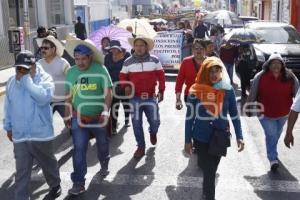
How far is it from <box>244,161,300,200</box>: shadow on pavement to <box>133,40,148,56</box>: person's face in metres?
2.20

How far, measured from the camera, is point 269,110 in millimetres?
6234

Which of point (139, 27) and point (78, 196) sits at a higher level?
point (139, 27)

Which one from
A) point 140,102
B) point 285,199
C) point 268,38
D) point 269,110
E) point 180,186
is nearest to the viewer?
point 285,199

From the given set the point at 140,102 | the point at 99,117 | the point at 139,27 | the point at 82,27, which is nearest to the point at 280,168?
the point at 140,102

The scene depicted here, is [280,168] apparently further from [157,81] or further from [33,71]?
[33,71]

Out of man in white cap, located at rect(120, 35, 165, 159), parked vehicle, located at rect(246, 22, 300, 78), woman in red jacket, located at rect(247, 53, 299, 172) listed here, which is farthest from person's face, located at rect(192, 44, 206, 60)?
parked vehicle, located at rect(246, 22, 300, 78)

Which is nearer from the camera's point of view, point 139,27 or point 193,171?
point 193,171

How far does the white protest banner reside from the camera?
51.2 ft

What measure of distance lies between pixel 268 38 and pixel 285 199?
9.53 metres

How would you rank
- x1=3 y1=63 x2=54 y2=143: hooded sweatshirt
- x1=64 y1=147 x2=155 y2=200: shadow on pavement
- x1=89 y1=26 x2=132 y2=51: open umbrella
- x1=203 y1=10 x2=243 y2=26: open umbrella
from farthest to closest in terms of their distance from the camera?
x1=203 y1=10 x2=243 y2=26: open umbrella → x1=89 y1=26 x2=132 y2=51: open umbrella → x1=64 y1=147 x2=155 y2=200: shadow on pavement → x1=3 y1=63 x2=54 y2=143: hooded sweatshirt

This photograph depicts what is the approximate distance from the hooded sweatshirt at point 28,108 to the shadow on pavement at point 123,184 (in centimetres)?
98

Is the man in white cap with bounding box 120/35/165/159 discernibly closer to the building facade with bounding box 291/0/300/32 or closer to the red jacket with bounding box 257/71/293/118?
the red jacket with bounding box 257/71/293/118

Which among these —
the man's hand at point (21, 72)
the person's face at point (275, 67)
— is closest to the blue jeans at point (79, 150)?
the man's hand at point (21, 72)

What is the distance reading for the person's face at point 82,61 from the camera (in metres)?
5.42
